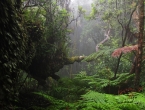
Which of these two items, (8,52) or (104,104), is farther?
(8,52)

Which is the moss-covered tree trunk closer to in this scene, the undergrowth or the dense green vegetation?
the dense green vegetation

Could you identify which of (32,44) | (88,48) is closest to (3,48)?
(32,44)

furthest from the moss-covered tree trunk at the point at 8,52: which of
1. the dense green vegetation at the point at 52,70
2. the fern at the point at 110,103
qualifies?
the fern at the point at 110,103

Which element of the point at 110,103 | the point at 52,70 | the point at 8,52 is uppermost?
the point at 8,52

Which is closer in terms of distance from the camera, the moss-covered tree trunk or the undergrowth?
the undergrowth

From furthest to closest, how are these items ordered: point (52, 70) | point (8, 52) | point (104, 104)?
1. point (52, 70)
2. point (8, 52)
3. point (104, 104)

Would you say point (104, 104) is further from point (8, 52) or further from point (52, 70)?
point (52, 70)

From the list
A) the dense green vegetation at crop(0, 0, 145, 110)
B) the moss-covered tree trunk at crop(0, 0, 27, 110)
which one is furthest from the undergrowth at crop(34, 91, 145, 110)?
the moss-covered tree trunk at crop(0, 0, 27, 110)

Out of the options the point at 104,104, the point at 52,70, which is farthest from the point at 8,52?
the point at 52,70

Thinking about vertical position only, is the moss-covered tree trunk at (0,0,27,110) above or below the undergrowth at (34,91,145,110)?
above

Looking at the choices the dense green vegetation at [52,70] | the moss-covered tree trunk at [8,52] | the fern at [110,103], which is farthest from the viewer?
the moss-covered tree trunk at [8,52]

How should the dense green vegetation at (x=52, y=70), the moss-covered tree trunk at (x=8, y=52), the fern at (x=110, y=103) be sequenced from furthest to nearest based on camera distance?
the moss-covered tree trunk at (x=8, y=52) → the dense green vegetation at (x=52, y=70) → the fern at (x=110, y=103)

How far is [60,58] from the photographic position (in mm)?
9289

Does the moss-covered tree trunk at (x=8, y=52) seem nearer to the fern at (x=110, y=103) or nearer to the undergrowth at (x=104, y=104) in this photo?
the undergrowth at (x=104, y=104)
